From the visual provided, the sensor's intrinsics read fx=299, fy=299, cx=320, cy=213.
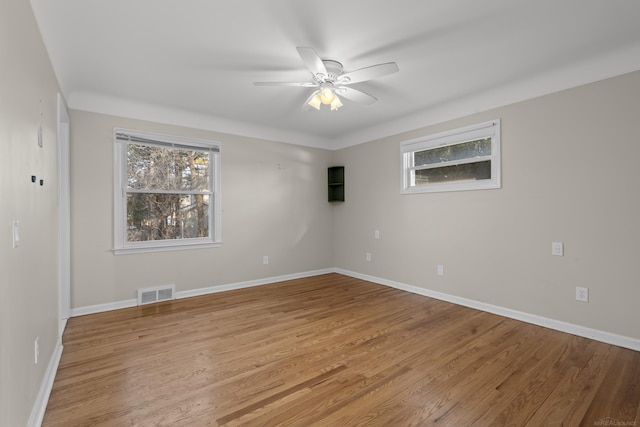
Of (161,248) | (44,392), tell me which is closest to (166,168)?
(161,248)

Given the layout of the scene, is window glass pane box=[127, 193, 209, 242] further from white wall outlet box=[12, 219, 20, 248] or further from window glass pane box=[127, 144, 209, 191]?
white wall outlet box=[12, 219, 20, 248]

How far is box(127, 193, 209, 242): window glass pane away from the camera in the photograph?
383 cm

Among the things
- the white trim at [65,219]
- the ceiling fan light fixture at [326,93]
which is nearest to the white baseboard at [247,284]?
the white trim at [65,219]

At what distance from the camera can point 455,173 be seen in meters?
3.89

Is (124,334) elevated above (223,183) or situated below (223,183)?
below

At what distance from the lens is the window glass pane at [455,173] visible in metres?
3.62

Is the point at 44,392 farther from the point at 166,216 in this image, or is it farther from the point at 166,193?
the point at 166,193

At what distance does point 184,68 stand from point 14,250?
2.15 m

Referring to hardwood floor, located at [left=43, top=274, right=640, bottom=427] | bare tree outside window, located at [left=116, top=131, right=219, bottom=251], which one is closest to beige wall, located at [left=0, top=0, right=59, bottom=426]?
hardwood floor, located at [left=43, top=274, right=640, bottom=427]

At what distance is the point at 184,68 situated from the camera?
286 centimetres

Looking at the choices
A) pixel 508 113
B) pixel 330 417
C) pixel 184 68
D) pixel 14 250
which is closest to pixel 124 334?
pixel 14 250

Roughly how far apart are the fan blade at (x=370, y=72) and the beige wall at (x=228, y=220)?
241 centimetres

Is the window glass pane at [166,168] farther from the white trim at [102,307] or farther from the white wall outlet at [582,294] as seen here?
the white wall outlet at [582,294]

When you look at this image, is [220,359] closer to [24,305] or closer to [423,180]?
[24,305]
